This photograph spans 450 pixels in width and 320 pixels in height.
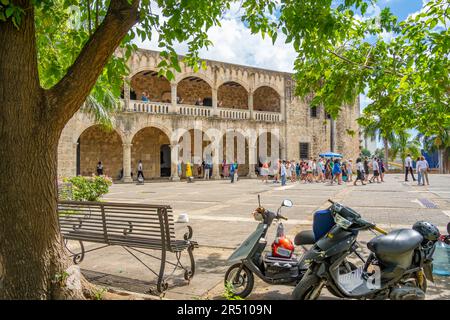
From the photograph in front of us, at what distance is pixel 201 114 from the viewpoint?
25781 millimetres

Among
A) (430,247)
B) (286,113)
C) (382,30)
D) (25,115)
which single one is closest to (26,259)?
(25,115)

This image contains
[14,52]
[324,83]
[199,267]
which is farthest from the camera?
[324,83]

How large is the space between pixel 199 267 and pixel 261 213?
1496 millimetres

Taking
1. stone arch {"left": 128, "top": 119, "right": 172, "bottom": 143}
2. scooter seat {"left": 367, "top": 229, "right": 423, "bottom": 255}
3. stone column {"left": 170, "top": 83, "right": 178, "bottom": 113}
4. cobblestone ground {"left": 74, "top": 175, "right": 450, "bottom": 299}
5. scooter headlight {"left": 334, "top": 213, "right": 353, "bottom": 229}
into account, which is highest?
stone column {"left": 170, "top": 83, "right": 178, "bottom": 113}

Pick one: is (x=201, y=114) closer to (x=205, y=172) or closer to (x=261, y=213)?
(x=205, y=172)

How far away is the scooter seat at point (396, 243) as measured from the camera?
10.4 feet

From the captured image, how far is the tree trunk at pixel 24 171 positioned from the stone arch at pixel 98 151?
21109mm

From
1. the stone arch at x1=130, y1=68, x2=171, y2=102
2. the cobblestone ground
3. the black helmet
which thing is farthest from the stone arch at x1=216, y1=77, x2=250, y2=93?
the black helmet

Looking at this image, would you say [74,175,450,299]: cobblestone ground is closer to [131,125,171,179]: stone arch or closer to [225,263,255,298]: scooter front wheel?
[225,263,255,298]: scooter front wheel

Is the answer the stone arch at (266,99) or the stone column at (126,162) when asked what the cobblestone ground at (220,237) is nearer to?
the stone column at (126,162)

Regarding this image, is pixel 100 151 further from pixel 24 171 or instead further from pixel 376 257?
pixel 376 257

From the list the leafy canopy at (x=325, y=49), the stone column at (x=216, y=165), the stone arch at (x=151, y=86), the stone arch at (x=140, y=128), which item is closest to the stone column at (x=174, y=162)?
the stone arch at (x=140, y=128)

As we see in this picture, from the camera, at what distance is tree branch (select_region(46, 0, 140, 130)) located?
10.5ft

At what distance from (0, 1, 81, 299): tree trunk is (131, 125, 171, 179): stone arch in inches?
914
